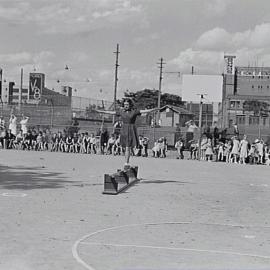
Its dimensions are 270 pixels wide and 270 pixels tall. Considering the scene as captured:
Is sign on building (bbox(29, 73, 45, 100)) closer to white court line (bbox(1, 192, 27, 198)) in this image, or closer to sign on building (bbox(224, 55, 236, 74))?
sign on building (bbox(224, 55, 236, 74))

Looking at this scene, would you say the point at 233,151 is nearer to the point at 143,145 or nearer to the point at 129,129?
the point at 143,145

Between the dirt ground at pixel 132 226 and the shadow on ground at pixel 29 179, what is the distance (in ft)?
0.09

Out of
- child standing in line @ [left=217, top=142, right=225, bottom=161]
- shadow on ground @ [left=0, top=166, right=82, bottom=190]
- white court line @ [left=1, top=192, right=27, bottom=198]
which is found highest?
child standing in line @ [left=217, top=142, right=225, bottom=161]

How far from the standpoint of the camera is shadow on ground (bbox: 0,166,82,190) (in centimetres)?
1430

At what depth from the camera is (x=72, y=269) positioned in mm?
6230

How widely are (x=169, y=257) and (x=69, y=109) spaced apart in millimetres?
41679

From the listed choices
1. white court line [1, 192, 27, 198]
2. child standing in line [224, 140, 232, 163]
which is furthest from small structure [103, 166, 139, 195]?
child standing in line [224, 140, 232, 163]

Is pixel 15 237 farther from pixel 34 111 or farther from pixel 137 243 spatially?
pixel 34 111

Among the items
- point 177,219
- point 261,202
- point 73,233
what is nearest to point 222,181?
point 261,202

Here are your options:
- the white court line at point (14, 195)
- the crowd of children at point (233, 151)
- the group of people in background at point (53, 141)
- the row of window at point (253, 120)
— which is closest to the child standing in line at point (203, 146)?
the crowd of children at point (233, 151)

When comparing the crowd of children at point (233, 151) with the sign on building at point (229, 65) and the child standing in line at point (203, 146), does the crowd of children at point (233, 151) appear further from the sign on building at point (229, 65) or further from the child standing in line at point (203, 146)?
the sign on building at point (229, 65)

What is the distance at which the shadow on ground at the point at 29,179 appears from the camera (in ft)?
46.9

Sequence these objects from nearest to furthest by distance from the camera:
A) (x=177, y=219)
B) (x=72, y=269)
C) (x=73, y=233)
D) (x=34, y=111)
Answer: (x=72, y=269) < (x=73, y=233) < (x=177, y=219) < (x=34, y=111)

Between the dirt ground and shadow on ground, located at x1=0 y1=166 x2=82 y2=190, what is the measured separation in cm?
3
